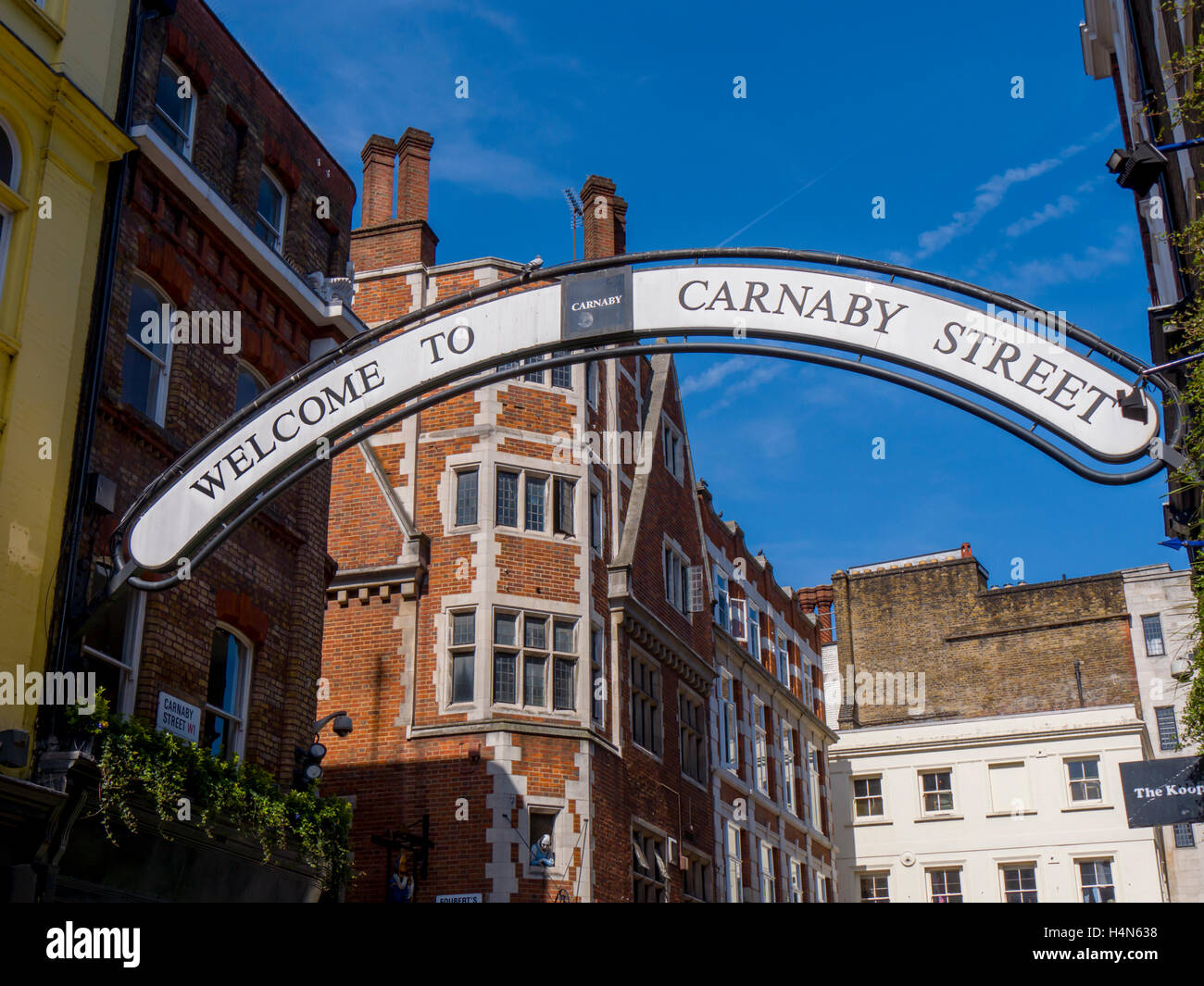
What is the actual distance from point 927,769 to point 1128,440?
1734 inches

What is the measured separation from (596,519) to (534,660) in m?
4.08

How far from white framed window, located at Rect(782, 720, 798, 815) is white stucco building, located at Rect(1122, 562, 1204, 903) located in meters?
15.3

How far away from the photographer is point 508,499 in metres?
30.4

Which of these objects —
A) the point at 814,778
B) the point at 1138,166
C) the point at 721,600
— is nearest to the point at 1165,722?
the point at 814,778

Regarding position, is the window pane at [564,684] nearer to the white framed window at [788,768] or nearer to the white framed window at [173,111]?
the white framed window at [173,111]

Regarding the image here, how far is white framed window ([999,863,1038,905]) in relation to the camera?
162ft

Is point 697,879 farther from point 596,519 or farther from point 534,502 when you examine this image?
point 534,502

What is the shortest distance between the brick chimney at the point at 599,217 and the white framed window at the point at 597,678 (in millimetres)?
10719

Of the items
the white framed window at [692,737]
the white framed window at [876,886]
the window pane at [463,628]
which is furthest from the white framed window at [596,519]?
the white framed window at [876,886]

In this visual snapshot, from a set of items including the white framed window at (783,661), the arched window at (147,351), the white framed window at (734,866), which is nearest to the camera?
the arched window at (147,351)

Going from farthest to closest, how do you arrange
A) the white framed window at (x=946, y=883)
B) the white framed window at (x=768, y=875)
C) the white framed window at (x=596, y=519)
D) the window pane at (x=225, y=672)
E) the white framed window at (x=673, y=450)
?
the white framed window at (x=946, y=883) → the white framed window at (x=768, y=875) → the white framed window at (x=673, y=450) → the white framed window at (x=596, y=519) → the window pane at (x=225, y=672)

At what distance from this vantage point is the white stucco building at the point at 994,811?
48406 mm
